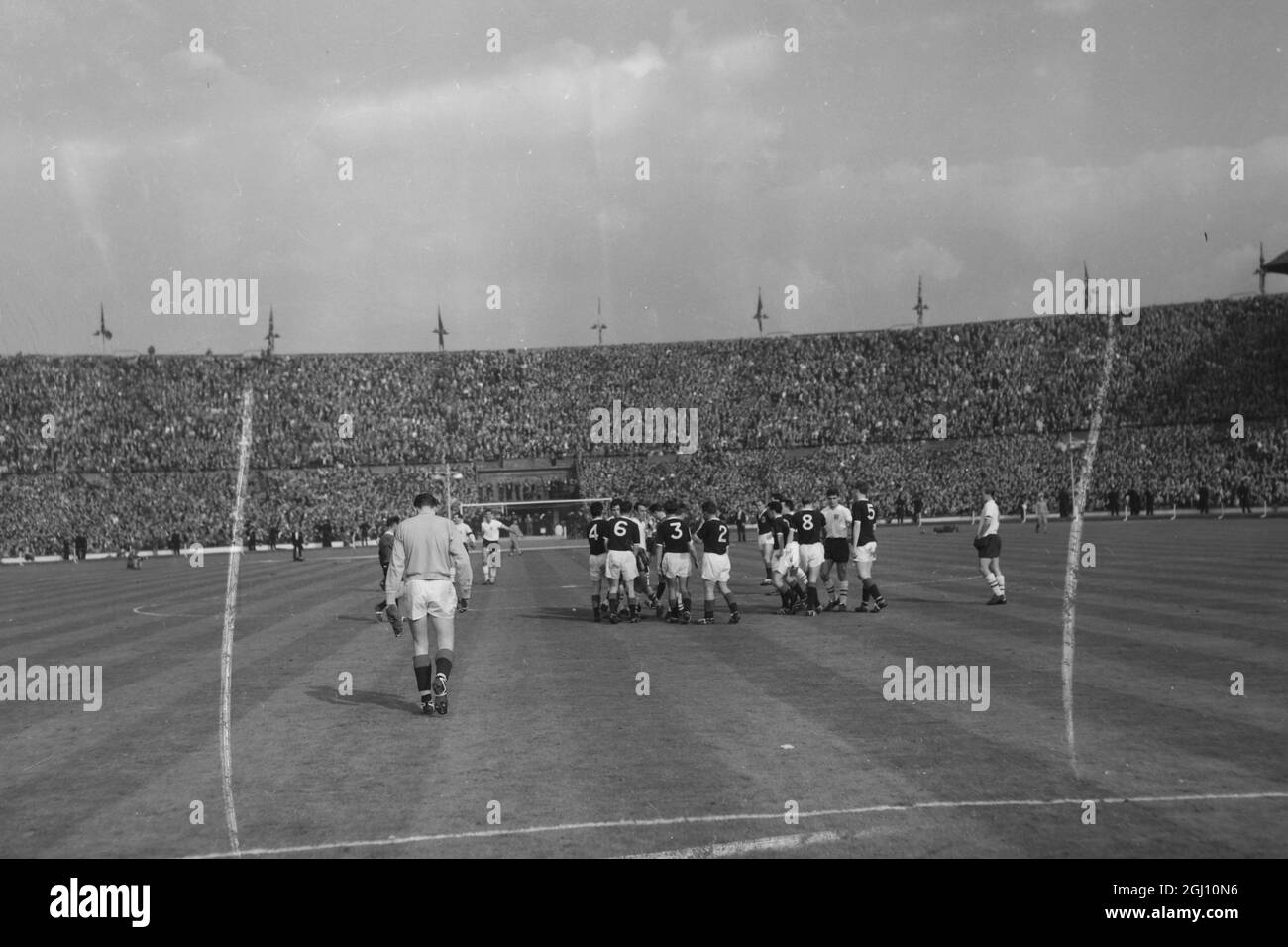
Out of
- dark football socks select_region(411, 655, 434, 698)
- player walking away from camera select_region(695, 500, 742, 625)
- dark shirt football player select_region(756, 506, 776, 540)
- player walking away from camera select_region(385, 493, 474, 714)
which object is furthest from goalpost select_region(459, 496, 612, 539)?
dark football socks select_region(411, 655, 434, 698)

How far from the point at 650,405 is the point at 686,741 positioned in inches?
2809

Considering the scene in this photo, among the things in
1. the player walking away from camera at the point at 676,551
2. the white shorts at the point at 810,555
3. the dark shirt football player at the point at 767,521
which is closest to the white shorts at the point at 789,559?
the white shorts at the point at 810,555

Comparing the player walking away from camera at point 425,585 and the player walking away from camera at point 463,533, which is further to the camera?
the player walking away from camera at point 463,533

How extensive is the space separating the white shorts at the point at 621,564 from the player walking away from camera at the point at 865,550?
386 cm

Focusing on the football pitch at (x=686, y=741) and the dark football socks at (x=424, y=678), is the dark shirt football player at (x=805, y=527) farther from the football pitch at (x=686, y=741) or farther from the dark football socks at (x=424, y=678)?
the dark football socks at (x=424, y=678)

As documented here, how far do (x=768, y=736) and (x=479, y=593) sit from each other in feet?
61.5

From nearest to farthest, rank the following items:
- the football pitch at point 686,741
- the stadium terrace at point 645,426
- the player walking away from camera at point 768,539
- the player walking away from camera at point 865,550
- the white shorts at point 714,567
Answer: the football pitch at point 686,741, the white shorts at point 714,567, the player walking away from camera at point 865,550, the player walking away from camera at point 768,539, the stadium terrace at point 645,426

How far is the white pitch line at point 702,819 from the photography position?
7.44m

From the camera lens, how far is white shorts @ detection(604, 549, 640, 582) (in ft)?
67.3

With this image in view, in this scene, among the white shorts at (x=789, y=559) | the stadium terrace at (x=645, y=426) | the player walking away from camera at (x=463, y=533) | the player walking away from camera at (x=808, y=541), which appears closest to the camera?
the player walking away from camera at (x=463, y=533)

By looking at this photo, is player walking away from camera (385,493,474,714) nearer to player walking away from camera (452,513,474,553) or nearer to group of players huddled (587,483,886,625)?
player walking away from camera (452,513,474,553)

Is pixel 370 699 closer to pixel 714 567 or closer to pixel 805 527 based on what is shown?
pixel 714 567
